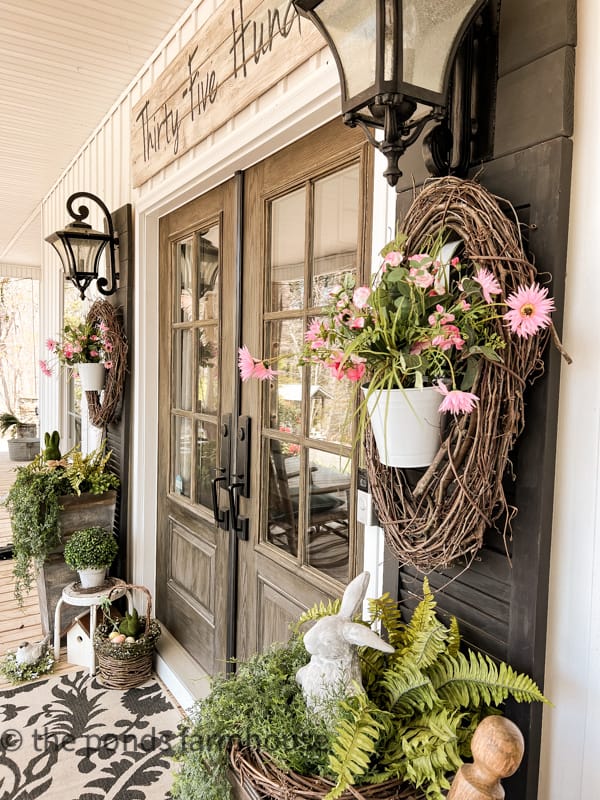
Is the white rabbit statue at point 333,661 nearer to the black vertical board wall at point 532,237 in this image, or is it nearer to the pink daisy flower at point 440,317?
the black vertical board wall at point 532,237

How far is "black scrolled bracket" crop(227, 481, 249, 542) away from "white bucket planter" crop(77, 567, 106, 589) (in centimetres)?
110

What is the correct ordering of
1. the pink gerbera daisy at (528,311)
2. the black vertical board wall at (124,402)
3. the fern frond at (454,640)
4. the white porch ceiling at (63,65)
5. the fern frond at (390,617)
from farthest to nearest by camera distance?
the black vertical board wall at (124,402) < the white porch ceiling at (63,65) < the fern frond at (390,617) < the fern frond at (454,640) < the pink gerbera daisy at (528,311)

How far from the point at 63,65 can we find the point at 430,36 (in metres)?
2.75

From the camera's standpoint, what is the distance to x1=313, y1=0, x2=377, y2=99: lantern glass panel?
0.89 m

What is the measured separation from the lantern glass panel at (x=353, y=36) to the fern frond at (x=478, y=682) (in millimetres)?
935

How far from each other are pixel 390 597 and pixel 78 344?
2.44 metres

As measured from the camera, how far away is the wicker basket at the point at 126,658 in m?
2.59

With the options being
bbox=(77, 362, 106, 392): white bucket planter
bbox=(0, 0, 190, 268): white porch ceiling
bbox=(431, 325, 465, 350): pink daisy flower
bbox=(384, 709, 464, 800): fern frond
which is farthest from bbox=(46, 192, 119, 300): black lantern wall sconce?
bbox=(384, 709, 464, 800): fern frond

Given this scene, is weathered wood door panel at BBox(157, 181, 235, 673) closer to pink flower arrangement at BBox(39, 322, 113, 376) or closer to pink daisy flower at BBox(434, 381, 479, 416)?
pink flower arrangement at BBox(39, 322, 113, 376)

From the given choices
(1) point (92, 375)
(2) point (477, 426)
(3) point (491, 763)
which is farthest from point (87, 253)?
(3) point (491, 763)

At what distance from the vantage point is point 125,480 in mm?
3084

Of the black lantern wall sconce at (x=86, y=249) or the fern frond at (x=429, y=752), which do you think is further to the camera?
the black lantern wall sconce at (x=86, y=249)

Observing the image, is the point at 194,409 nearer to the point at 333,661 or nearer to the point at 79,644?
the point at 79,644

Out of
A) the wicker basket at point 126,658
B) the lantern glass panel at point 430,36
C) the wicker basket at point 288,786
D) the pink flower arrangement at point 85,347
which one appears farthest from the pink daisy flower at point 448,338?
the pink flower arrangement at point 85,347
